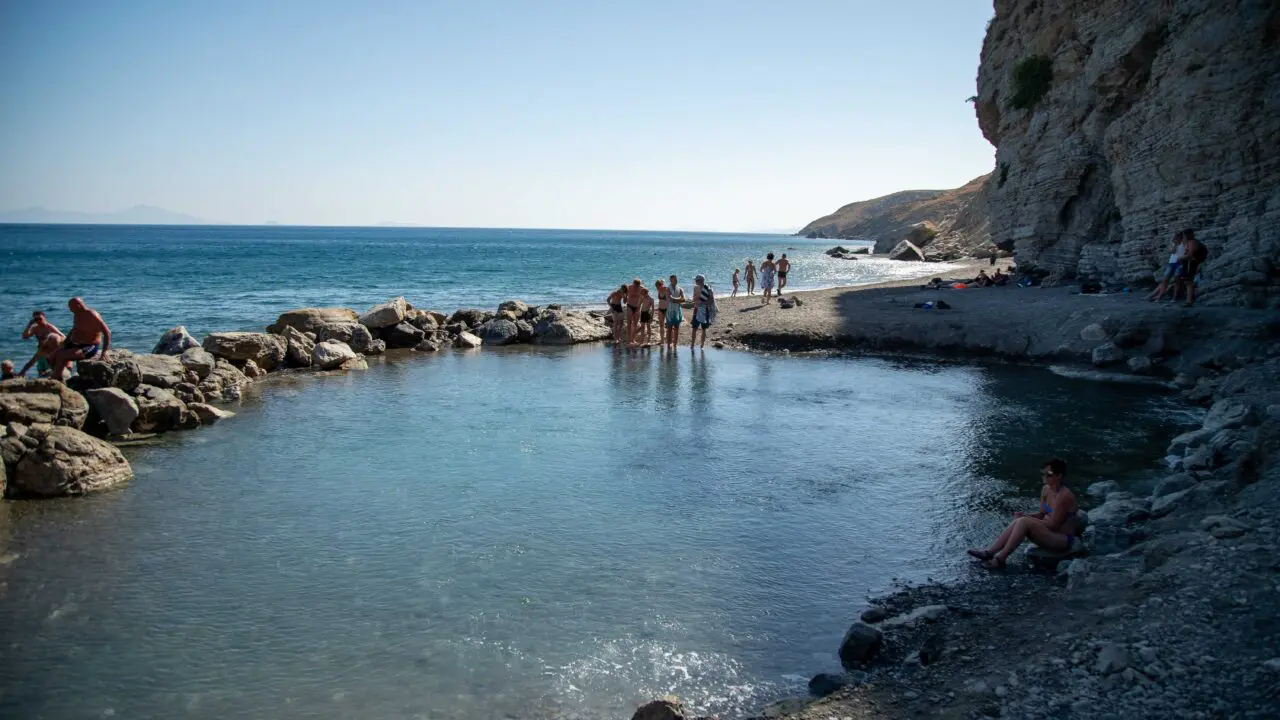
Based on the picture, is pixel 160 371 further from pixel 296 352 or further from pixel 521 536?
pixel 521 536

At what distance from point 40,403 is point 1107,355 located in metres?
20.7

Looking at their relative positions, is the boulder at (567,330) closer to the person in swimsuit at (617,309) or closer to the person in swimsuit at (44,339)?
the person in swimsuit at (617,309)

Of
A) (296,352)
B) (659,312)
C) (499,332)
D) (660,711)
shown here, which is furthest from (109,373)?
(659,312)

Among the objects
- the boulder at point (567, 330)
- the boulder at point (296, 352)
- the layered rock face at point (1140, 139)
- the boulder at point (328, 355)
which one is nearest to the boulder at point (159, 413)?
the boulder at point (328, 355)

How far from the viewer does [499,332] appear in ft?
82.6

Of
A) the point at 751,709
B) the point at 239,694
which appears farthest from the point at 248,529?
the point at 751,709

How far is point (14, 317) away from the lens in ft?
96.8

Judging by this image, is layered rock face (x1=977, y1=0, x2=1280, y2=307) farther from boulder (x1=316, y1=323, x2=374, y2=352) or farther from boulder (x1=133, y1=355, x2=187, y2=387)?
boulder (x1=133, y1=355, x2=187, y2=387)

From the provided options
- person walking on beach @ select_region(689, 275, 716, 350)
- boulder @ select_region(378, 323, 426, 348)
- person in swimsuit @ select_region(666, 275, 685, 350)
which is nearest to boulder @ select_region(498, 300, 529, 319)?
boulder @ select_region(378, 323, 426, 348)

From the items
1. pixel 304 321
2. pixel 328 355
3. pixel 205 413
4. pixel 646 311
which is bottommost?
pixel 205 413

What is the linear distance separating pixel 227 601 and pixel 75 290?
138 feet

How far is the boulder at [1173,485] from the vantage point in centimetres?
959

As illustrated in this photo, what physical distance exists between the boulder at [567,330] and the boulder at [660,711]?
65.7ft

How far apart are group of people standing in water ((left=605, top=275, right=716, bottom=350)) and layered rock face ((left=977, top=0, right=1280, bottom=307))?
1224 centimetres
